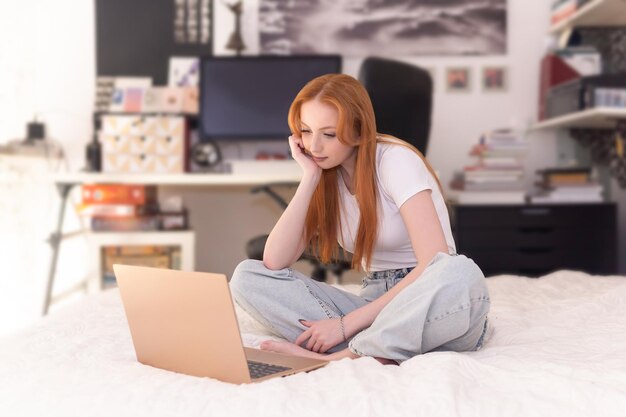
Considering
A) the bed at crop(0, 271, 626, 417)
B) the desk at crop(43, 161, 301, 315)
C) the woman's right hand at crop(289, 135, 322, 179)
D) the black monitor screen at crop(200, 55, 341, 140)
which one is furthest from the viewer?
the black monitor screen at crop(200, 55, 341, 140)

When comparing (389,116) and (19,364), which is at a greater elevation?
(389,116)

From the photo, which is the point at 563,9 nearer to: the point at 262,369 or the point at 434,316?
the point at 434,316

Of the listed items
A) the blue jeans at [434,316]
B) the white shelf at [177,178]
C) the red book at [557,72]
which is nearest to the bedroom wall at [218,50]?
the red book at [557,72]

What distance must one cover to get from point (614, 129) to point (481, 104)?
58cm

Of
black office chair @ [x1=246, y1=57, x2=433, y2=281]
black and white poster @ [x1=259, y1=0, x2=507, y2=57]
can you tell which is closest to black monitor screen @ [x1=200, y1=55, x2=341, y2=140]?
black and white poster @ [x1=259, y1=0, x2=507, y2=57]

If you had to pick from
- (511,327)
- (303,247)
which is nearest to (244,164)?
(303,247)

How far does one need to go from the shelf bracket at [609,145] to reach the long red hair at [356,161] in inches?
76.2

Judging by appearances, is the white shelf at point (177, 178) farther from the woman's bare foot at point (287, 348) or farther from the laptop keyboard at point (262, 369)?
the laptop keyboard at point (262, 369)

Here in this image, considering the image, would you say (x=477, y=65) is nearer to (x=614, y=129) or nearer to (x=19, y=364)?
(x=614, y=129)

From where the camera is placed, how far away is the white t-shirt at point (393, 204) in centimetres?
129

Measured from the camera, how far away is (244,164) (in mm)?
2861

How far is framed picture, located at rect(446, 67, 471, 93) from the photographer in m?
3.29

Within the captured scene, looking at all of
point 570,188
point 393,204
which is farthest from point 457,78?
point 393,204

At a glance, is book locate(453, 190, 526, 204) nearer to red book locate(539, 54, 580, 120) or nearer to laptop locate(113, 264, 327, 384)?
red book locate(539, 54, 580, 120)
